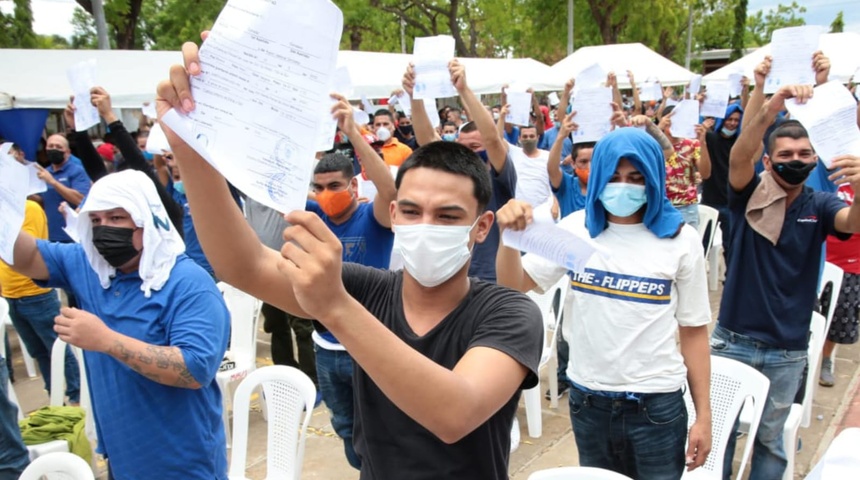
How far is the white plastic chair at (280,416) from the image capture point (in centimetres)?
313

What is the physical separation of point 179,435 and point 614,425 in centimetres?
164

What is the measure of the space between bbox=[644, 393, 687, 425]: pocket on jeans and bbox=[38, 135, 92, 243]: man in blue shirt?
5720 mm

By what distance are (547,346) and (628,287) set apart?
2620 mm

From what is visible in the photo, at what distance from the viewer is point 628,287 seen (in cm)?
246

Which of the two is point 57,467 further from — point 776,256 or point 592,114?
point 592,114

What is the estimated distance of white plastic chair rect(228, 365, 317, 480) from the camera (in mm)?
3131

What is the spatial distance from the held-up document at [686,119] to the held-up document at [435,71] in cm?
300

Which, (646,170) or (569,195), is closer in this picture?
(646,170)

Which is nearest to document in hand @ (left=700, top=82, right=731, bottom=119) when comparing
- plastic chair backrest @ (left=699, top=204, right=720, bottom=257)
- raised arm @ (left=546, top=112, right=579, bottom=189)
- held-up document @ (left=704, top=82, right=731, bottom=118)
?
held-up document @ (left=704, top=82, right=731, bottom=118)

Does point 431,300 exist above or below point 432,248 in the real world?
below

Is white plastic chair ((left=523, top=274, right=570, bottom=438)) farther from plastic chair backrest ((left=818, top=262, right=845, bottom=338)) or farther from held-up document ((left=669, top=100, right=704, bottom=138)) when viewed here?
held-up document ((left=669, top=100, right=704, bottom=138))

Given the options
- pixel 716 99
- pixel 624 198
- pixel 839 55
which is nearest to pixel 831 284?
pixel 716 99

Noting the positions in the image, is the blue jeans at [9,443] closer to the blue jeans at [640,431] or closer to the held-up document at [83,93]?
the held-up document at [83,93]

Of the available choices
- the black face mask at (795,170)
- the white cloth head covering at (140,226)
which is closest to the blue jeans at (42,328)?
the white cloth head covering at (140,226)
